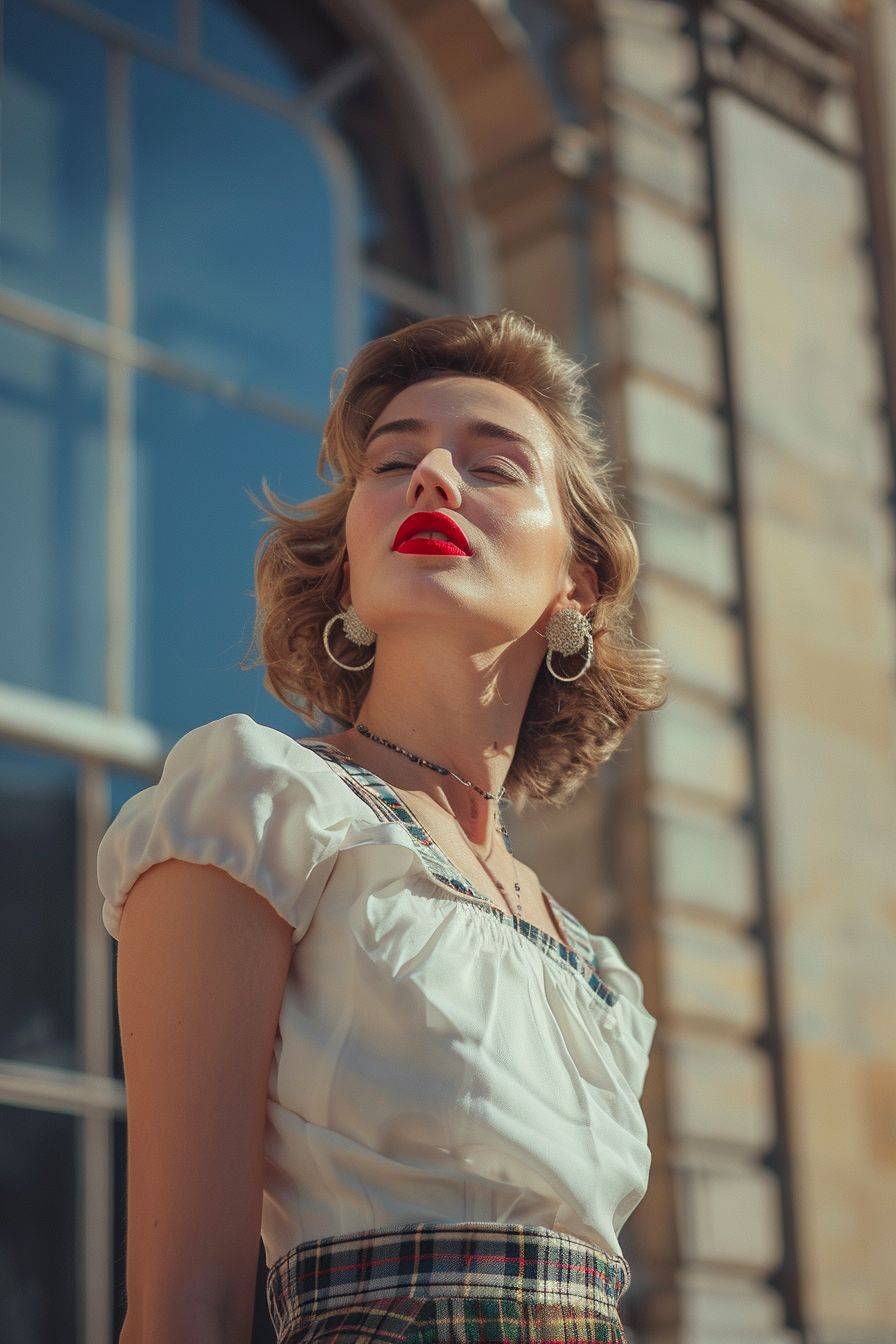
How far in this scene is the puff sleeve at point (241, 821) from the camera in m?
Answer: 1.75

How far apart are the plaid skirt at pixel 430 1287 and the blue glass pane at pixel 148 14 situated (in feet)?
15.4

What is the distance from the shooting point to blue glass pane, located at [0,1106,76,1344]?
163 inches

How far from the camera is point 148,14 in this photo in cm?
560

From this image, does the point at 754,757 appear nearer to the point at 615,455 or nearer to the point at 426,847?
the point at 615,455

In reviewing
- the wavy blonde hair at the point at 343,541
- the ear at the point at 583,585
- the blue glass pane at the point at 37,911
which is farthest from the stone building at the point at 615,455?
the ear at the point at 583,585

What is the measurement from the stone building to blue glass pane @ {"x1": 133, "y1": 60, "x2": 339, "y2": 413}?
15mm

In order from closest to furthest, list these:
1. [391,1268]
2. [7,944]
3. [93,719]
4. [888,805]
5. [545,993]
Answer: [391,1268] → [545,993] → [7,944] → [93,719] → [888,805]

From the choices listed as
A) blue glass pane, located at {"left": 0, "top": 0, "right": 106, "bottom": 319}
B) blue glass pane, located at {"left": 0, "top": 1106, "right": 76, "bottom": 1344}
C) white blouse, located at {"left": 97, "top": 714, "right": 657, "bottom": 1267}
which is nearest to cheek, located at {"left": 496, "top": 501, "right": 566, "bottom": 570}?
white blouse, located at {"left": 97, "top": 714, "right": 657, "bottom": 1267}

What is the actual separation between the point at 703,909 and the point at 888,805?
3.42 feet

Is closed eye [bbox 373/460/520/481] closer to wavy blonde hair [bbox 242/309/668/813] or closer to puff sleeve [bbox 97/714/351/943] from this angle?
wavy blonde hair [bbox 242/309/668/813]

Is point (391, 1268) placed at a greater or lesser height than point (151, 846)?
lesser

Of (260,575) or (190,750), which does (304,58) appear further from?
(190,750)

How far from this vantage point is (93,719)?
15.9 feet

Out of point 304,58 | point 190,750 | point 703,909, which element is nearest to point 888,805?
point 703,909
